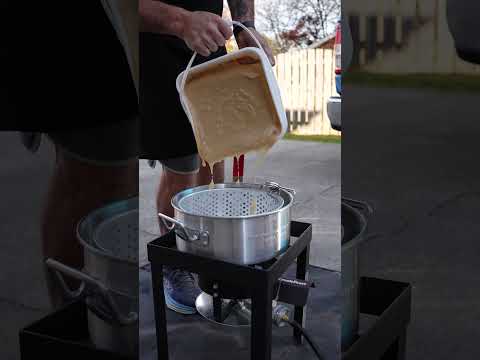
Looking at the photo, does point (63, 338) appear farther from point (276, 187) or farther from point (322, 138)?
point (322, 138)

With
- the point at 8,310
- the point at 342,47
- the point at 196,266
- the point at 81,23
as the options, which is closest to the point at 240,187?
the point at 196,266

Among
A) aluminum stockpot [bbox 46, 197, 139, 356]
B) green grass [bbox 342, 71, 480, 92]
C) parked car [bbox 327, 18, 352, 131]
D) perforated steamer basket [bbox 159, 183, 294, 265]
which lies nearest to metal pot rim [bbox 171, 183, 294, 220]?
perforated steamer basket [bbox 159, 183, 294, 265]

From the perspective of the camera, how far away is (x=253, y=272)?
124cm

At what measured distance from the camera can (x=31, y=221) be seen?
1376 mm

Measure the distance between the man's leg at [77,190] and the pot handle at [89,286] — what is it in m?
0.07

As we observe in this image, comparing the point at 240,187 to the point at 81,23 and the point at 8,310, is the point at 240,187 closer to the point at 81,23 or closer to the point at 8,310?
the point at 81,23

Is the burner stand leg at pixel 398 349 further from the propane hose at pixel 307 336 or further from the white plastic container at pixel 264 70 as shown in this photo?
the white plastic container at pixel 264 70

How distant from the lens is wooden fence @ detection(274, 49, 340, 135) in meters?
1.35

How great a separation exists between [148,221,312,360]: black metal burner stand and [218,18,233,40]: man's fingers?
48 cm

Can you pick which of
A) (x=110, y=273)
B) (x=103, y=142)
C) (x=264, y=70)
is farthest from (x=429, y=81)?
(x=110, y=273)

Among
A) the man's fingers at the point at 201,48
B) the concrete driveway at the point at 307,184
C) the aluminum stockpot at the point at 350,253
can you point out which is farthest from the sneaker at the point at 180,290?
the man's fingers at the point at 201,48

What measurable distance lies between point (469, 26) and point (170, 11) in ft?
2.23

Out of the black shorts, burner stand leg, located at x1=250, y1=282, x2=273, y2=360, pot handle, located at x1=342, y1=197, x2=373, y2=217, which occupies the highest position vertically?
the black shorts

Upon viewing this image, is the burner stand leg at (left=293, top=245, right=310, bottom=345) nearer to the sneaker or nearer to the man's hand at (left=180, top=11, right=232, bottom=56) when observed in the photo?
the sneaker
